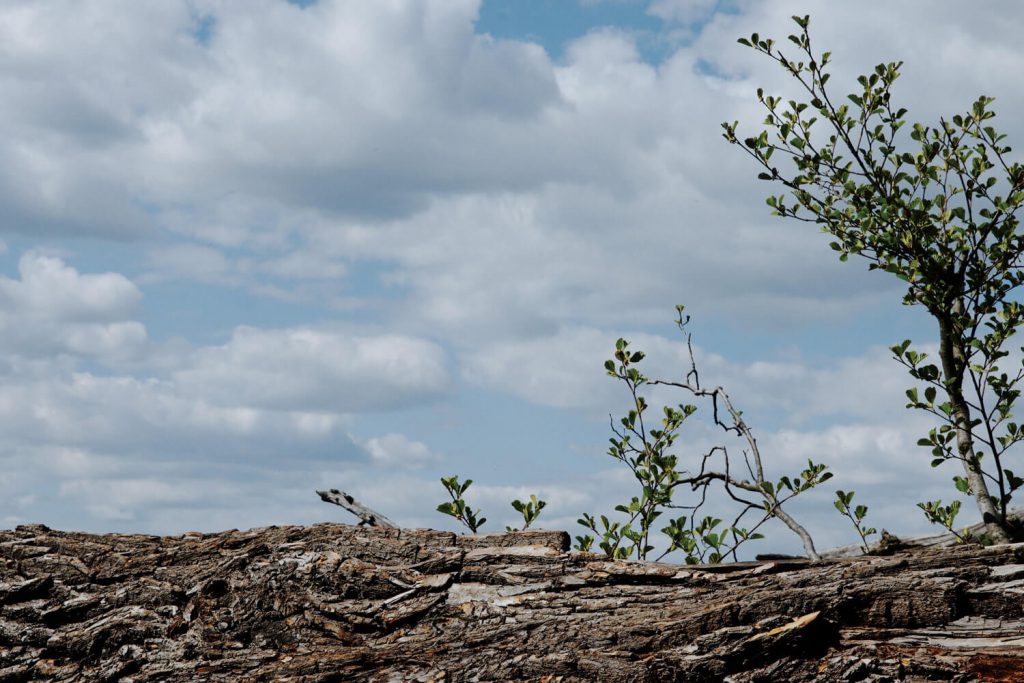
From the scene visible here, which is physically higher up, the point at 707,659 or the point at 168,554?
the point at 168,554

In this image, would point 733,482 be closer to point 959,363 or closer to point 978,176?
point 959,363

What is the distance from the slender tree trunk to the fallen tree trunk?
7.56 ft

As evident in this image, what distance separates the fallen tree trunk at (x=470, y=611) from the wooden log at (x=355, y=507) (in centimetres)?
63

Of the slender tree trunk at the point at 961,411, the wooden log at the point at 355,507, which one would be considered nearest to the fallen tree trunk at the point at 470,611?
the wooden log at the point at 355,507

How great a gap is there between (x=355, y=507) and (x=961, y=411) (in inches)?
266

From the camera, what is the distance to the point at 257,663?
7012 millimetres

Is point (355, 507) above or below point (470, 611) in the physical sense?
above

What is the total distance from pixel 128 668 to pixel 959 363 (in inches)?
349

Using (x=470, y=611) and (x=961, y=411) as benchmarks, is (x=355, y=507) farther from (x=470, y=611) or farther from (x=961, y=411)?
(x=961, y=411)

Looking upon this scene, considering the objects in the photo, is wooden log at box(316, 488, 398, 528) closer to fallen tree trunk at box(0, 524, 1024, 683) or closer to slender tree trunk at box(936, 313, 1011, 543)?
fallen tree trunk at box(0, 524, 1024, 683)

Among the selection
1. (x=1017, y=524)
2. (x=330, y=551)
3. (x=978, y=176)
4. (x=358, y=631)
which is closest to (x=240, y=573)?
(x=330, y=551)

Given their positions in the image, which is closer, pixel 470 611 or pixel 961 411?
pixel 470 611

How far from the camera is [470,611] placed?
7.26 meters

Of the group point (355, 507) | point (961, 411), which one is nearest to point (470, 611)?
point (355, 507)
